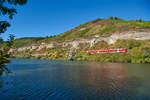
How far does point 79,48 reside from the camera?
121 metres

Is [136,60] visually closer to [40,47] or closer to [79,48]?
[79,48]

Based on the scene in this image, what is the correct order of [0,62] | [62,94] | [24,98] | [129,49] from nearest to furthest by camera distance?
1. [0,62]
2. [24,98]
3. [62,94]
4. [129,49]

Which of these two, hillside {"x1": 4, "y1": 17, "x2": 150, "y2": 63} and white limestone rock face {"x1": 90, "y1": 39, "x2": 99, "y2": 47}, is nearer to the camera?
hillside {"x1": 4, "y1": 17, "x2": 150, "y2": 63}

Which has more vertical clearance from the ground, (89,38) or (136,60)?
(89,38)

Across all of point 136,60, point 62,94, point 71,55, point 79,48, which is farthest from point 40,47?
point 62,94

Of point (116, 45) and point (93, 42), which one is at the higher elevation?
point (93, 42)

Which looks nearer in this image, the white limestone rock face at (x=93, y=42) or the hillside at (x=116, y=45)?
the hillside at (x=116, y=45)

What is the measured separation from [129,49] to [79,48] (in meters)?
51.2

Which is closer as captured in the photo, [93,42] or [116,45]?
[116,45]

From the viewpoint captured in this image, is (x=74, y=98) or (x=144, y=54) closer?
(x=74, y=98)

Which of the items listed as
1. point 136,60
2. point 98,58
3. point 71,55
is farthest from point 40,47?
point 136,60

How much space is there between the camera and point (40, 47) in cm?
15975

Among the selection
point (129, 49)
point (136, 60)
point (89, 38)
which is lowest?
point (136, 60)

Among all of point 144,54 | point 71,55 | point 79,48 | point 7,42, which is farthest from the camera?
point 79,48
